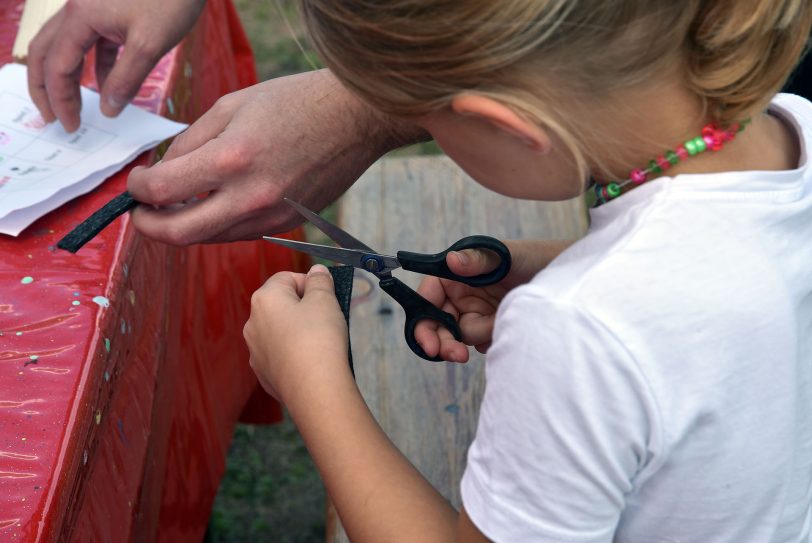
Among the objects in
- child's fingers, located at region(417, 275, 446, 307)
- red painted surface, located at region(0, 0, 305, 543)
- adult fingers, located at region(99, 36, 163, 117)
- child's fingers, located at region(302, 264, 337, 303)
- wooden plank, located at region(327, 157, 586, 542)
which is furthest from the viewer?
wooden plank, located at region(327, 157, 586, 542)

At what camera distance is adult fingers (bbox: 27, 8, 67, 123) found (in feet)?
3.48

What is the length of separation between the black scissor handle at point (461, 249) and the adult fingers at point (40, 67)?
0.51 metres

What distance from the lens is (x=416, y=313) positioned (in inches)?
33.9

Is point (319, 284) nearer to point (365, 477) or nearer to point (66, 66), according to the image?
point (365, 477)

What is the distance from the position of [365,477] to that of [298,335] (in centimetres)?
13

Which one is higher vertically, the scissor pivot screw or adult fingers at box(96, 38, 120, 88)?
adult fingers at box(96, 38, 120, 88)

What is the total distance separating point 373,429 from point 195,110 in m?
0.75

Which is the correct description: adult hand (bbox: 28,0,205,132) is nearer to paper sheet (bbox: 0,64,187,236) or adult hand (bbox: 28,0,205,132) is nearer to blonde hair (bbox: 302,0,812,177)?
paper sheet (bbox: 0,64,187,236)

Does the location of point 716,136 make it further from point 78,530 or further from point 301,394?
point 78,530

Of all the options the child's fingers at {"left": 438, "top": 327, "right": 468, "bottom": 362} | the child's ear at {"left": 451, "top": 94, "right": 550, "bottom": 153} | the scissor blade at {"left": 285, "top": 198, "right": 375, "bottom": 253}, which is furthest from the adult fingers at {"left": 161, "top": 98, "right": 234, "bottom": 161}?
the child's ear at {"left": 451, "top": 94, "right": 550, "bottom": 153}

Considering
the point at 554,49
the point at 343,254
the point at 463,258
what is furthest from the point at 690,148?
the point at 343,254

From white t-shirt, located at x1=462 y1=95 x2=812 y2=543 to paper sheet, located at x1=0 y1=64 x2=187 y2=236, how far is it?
56cm

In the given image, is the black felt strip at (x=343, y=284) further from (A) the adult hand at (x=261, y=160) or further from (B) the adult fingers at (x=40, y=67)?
(B) the adult fingers at (x=40, y=67)

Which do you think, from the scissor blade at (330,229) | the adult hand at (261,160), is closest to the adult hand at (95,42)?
the adult hand at (261,160)
